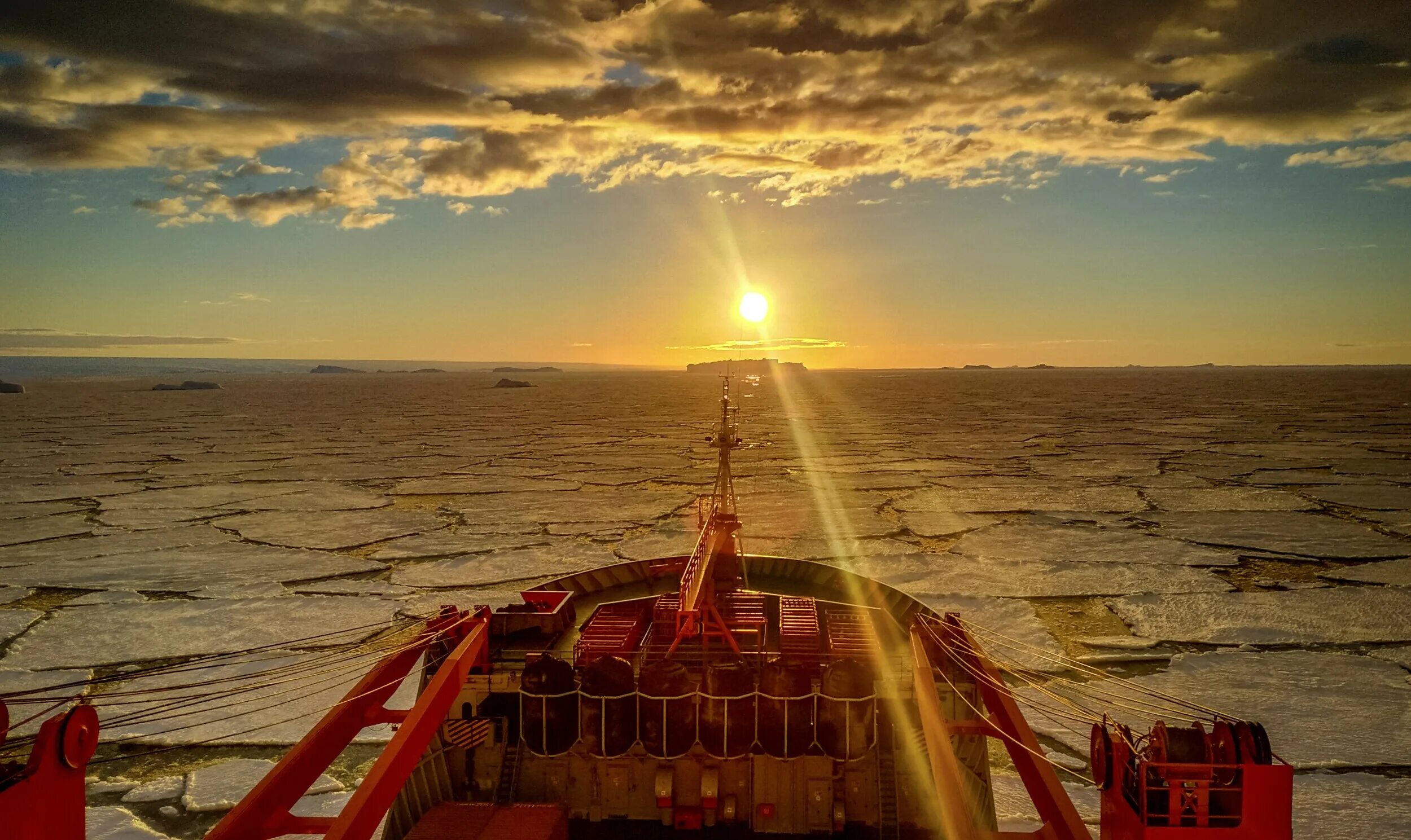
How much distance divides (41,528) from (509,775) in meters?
18.6

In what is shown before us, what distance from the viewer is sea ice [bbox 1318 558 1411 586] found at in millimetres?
14172

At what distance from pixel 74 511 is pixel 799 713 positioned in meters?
22.8

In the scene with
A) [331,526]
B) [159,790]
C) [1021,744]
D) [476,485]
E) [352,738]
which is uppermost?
[1021,744]

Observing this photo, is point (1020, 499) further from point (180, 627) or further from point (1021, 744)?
point (180, 627)

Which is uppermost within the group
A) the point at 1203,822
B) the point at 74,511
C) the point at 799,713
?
the point at 1203,822

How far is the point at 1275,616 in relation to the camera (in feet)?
40.6

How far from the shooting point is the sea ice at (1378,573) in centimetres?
1417

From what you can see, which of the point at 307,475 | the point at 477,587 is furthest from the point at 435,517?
the point at 307,475

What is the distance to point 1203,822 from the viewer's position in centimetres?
395

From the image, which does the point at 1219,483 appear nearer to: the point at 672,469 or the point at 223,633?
the point at 672,469

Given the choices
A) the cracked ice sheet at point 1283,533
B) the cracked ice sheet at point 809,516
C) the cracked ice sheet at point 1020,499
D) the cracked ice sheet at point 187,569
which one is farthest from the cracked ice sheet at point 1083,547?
the cracked ice sheet at point 187,569

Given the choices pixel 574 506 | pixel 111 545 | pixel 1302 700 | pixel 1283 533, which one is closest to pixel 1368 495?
pixel 1283 533

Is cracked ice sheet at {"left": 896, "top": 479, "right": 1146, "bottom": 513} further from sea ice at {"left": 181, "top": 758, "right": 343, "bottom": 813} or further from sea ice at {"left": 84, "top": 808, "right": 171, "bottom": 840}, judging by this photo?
sea ice at {"left": 84, "top": 808, "right": 171, "bottom": 840}

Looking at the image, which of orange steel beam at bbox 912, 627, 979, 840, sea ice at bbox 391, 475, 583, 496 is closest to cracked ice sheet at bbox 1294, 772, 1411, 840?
orange steel beam at bbox 912, 627, 979, 840
